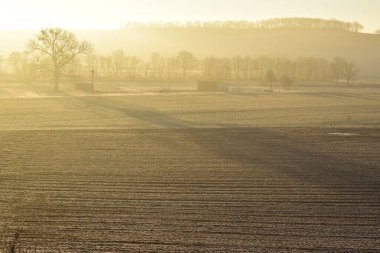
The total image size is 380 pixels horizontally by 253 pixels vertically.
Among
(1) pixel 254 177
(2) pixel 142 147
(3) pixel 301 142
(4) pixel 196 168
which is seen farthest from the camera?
(3) pixel 301 142

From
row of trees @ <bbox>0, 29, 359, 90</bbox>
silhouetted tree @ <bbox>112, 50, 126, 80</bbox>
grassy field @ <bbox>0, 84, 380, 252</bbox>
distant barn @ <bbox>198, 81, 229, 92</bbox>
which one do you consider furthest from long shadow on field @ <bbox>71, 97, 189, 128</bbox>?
silhouetted tree @ <bbox>112, 50, 126, 80</bbox>

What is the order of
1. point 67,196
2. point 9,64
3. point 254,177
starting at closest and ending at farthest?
point 67,196 < point 254,177 < point 9,64

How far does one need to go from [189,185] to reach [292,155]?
8055 millimetres

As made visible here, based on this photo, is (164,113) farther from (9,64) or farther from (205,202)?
(9,64)

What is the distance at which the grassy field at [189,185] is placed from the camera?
15148 mm

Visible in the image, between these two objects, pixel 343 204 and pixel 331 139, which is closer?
pixel 343 204

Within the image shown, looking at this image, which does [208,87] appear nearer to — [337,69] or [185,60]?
[337,69]

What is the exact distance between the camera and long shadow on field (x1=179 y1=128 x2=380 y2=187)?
22312 mm

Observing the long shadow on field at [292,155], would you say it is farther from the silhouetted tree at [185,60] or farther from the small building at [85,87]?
the silhouetted tree at [185,60]

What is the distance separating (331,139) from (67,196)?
17.9m

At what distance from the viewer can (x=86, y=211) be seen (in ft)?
56.8

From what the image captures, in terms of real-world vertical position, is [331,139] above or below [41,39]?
below

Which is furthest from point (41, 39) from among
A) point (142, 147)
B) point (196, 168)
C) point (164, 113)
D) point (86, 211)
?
point (86, 211)

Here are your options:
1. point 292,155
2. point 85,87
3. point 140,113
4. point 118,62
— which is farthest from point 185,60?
point 292,155
